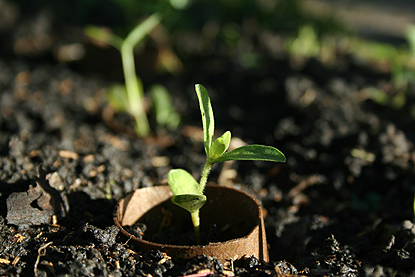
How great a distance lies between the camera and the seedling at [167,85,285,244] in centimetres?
101

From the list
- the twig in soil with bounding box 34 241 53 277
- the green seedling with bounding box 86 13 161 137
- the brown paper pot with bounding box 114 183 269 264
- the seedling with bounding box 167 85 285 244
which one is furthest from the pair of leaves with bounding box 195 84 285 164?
the green seedling with bounding box 86 13 161 137

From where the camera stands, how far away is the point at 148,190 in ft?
4.17

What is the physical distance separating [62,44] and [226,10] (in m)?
1.81

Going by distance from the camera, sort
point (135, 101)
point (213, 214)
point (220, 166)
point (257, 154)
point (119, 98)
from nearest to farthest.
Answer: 1. point (257, 154)
2. point (213, 214)
3. point (220, 166)
4. point (135, 101)
5. point (119, 98)

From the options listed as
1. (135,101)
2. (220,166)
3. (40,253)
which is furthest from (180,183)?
(135,101)

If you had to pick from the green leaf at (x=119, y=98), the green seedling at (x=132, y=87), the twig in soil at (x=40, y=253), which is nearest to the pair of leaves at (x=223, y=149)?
the twig in soil at (x=40, y=253)

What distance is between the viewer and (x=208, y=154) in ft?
3.50

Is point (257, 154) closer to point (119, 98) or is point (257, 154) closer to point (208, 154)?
point (208, 154)

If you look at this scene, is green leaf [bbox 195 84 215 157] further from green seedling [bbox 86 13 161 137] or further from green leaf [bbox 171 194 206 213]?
green seedling [bbox 86 13 161 137]

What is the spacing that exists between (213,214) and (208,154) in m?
0.36

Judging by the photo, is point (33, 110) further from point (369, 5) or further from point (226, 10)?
point (369, 5)

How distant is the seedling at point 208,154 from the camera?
1.01 metres

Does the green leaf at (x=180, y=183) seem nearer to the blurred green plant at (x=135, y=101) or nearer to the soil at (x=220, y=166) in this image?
the soil at (x=220, y=166)

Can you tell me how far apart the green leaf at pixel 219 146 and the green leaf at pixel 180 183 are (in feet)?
0.36
